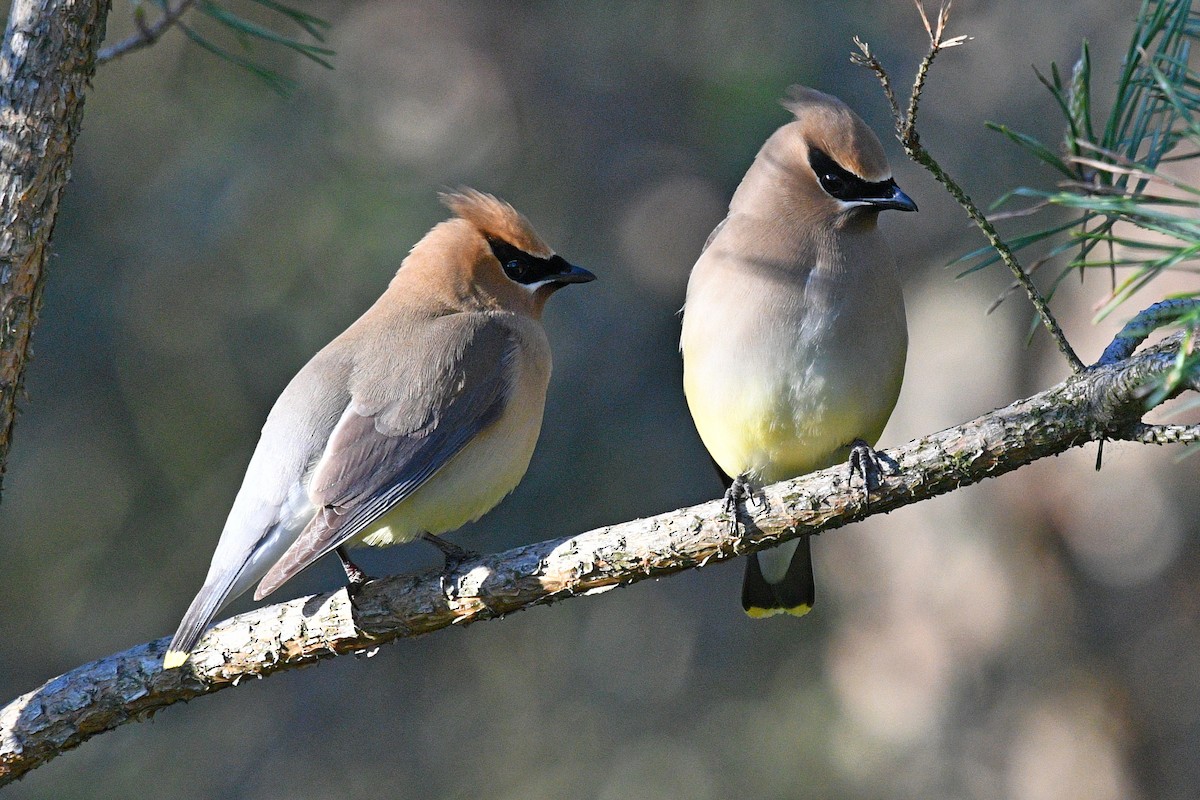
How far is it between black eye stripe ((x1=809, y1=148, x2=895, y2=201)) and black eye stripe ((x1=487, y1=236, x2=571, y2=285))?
882mm

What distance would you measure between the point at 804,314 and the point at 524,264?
1015 mm

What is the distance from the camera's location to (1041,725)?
5988mm

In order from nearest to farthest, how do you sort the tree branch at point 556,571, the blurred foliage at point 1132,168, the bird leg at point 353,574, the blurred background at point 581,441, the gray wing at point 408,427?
the blurred foliage at point 1132,168 → the tree branch at point 556,571 → the bird leg at point 353,574 → the gray wing at point 408,427 → the blurred background at point 581,441

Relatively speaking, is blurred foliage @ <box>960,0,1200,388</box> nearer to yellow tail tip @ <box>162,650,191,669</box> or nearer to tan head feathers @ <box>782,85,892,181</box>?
tan head feathers @ <box>782,85,892,181</box>

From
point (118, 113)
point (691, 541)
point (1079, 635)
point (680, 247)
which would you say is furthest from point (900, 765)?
point (118, 113)

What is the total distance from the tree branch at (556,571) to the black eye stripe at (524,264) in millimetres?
1238

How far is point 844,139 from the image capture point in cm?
359

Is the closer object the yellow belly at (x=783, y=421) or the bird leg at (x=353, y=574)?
the bird leg at (x=353, y=574)

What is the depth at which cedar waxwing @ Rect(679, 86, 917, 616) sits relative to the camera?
140 inches

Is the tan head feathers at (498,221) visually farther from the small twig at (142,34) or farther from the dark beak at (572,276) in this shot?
the small twig at (142,34)

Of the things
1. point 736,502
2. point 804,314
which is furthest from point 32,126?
point 804,314

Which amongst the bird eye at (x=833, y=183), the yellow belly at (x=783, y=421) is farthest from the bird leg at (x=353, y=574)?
the bird eye at (x=833, y=183)

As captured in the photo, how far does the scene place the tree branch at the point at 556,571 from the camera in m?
2.63

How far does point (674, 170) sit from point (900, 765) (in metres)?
3.17
